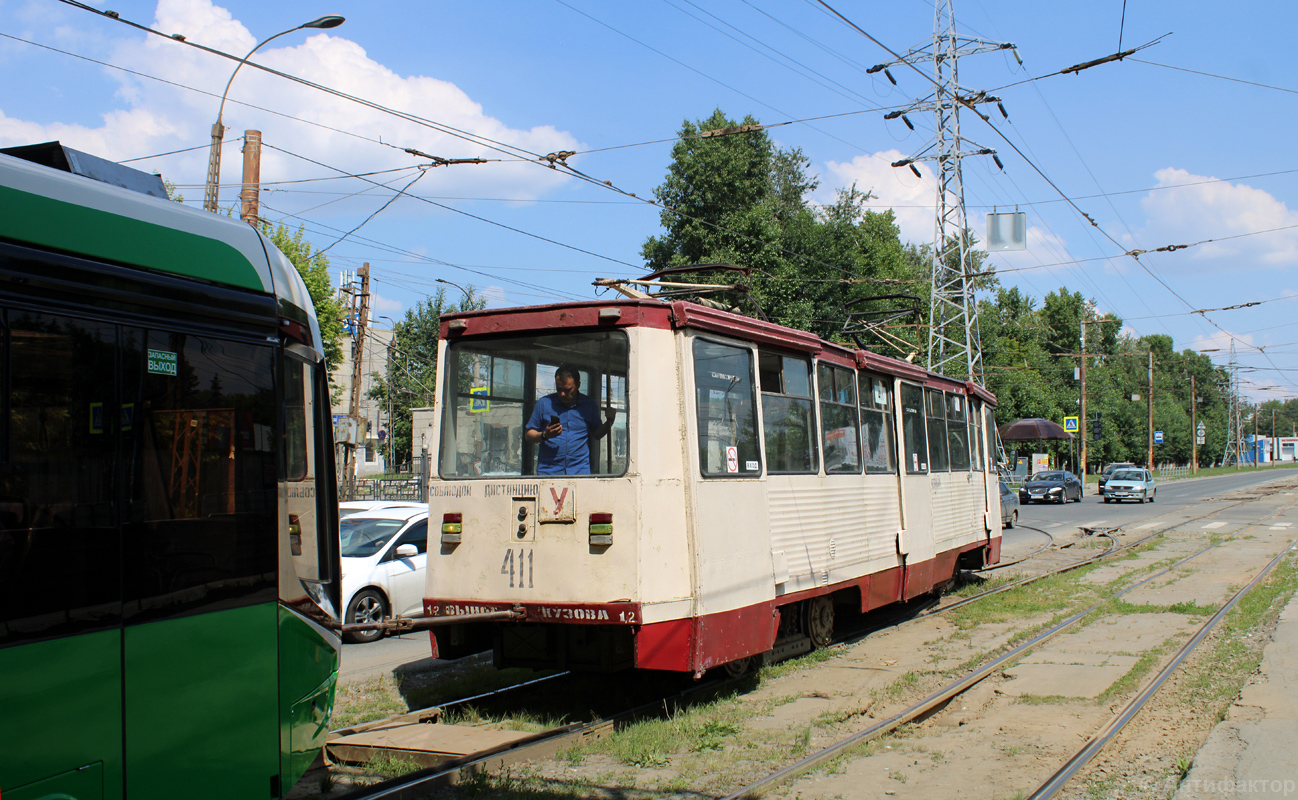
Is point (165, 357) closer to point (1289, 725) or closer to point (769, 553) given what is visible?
point (769, 553)

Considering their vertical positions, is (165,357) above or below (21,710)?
above

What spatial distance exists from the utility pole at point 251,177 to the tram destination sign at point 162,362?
1175 cm

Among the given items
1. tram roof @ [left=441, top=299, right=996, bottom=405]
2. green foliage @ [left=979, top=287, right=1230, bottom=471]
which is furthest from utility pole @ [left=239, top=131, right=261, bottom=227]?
green foliage @ [left=979, top=287, right=1230, bottom=471]

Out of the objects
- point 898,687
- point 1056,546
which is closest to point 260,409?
point 898,687

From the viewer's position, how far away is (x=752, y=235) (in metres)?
37.7

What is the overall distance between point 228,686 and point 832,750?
3522 millimetres

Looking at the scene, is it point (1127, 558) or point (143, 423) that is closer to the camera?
point (143, 423)

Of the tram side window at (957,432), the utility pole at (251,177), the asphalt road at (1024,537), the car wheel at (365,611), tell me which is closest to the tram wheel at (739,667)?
the asphalt road at (1024,537)

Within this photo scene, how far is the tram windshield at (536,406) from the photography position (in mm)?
6777

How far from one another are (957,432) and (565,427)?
7.94m

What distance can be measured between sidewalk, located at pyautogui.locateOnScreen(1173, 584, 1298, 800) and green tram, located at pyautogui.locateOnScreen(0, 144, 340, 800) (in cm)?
455

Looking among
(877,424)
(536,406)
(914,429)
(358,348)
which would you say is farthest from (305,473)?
(358,348)

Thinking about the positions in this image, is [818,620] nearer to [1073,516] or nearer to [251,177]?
[251,177]

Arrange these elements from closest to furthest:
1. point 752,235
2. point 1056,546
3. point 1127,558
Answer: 1. point 1127,558
2. point 1056,546
3. point 752,235
